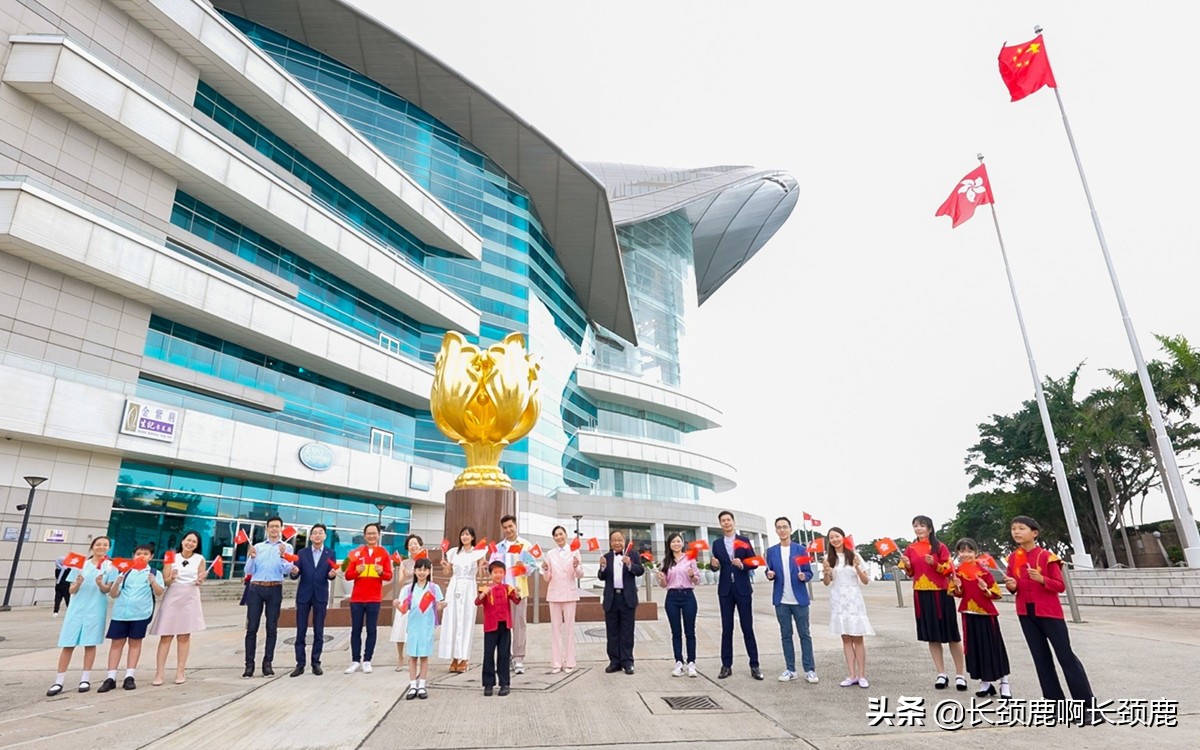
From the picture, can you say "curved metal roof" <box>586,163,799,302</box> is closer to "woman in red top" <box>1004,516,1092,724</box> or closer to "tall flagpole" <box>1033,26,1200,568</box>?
"tall flagpole" <box>1033,26,1200,568</box>

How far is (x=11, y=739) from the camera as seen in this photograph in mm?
4277

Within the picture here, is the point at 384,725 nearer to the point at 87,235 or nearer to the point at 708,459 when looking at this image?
the point at 87,235

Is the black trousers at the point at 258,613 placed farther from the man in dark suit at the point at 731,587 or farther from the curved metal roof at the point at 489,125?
the curved metal roof at the point at 489,125

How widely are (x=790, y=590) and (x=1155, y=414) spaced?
565 inches

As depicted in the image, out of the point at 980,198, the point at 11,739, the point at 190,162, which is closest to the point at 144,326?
the point at 190,162

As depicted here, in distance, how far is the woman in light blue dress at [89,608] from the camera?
5988 millimetres

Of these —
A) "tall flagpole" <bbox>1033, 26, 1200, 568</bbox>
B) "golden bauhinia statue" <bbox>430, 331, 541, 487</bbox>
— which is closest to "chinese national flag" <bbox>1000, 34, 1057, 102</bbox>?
"tall flagpole" <bbox>1033, 26, 1200, 568</bbox>

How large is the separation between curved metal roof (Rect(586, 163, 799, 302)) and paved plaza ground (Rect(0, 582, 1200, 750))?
4489cm

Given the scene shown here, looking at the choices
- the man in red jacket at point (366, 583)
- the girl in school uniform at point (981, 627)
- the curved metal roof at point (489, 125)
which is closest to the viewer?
the girl in school uniform at point (981, 627)

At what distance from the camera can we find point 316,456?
888 inches

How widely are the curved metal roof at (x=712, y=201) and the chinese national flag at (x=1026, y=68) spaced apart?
33.8 metres

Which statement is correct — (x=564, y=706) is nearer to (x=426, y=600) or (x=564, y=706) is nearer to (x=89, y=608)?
(x=426, y=600)

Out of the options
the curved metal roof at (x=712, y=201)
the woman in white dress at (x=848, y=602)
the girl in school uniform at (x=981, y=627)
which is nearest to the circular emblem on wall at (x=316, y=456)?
the woman in white dress at (x=848, y=602)

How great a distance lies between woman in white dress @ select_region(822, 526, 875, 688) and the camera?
18.6ft
